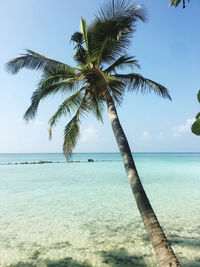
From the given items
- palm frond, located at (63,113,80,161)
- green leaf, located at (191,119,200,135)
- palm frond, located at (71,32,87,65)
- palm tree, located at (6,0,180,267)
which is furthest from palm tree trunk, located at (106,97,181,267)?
palm frond, located at (71,32,87,65)

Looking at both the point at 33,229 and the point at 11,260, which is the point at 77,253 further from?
the point at 33,229

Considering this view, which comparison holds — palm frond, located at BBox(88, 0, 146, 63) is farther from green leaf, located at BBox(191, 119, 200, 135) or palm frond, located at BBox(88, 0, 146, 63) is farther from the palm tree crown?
green leaf, located at BBox(191, 119, 200, 135)

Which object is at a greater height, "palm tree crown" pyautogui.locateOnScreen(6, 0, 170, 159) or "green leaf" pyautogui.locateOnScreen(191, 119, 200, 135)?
"palm tree crown" pyautogui.locateOnScreen(6, 0, 170, 159)

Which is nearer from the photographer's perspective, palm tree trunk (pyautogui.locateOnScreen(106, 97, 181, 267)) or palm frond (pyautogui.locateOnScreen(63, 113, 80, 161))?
palm tree trunk (pyautogui.locateOnScreen(106, 97, 181, 267))

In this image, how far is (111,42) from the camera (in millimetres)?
5078

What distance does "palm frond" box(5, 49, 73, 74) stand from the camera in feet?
18.7

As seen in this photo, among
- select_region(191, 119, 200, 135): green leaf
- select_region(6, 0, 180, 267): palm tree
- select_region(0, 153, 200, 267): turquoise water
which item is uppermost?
select_region(6, 0, 180, 267): palm tree

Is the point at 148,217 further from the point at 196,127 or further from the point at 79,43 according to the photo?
the point at 79,43

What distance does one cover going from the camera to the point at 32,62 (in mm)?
5855

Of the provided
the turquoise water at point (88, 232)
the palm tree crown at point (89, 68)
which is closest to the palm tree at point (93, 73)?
the palm tree crown at point (89, 68)

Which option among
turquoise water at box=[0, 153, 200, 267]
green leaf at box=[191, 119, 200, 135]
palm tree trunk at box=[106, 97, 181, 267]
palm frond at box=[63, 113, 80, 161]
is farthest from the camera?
palm frond at box=[63, 113, 80, 161]

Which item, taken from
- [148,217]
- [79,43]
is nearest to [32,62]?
[79,43]

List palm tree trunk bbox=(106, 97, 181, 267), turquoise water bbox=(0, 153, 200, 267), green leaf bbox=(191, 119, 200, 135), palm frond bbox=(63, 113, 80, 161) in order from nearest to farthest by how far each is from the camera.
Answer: green leaf bbox=(191, 119, 200, 135)
palm tree trunk bbox=(106, 97, 181, 267)
turquoise water bbox=(0, 153, 200, 267)
palm frond bbox=(63, 113, 80, 161)

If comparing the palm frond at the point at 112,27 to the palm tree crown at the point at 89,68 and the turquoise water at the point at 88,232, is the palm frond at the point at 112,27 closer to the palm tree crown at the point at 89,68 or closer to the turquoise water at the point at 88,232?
the palm tree crown at the point at 89,68
